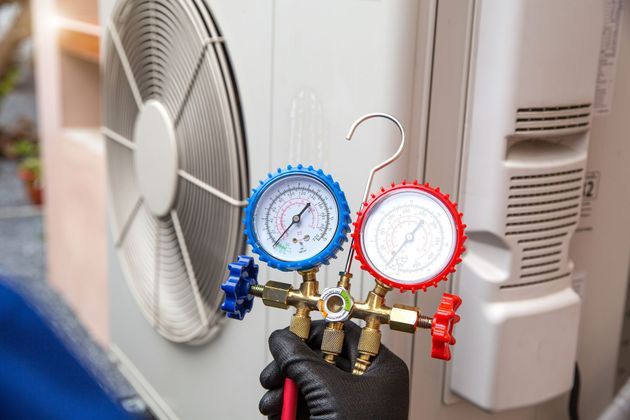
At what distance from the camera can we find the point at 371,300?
1.05 metres

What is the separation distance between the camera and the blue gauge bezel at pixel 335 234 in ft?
3.42

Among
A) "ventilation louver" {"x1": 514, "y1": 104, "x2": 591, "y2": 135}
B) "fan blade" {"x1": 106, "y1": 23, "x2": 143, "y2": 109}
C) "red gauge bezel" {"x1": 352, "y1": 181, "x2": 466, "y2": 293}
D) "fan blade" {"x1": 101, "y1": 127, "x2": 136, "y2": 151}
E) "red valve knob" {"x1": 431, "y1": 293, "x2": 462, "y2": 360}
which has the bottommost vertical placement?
"red valve knob" {"x1": 431, "y1": 293, "x2": 462, "y2": 360}

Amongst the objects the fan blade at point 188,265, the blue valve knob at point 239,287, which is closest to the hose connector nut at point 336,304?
the blue valve knob at point 239,287

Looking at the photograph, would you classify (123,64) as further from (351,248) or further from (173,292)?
(351,248)

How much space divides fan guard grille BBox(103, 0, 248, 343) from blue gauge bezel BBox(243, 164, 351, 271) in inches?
13.7

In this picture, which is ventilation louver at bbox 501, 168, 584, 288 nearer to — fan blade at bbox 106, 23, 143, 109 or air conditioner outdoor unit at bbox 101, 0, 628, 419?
air conditioner outdoor unit at bbox 101, 0, 628, 419

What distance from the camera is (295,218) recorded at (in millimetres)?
1064

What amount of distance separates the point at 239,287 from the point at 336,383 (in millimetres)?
189

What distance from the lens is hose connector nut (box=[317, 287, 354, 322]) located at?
104 cm

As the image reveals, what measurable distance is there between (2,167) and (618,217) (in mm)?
5057

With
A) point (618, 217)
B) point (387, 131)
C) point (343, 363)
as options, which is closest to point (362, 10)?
point (387, 131)

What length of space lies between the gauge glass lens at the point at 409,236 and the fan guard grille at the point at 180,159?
451 millimetres

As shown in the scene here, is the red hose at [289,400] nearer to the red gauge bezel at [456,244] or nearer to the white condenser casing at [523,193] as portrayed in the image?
the red gauge bezel at [456,244]

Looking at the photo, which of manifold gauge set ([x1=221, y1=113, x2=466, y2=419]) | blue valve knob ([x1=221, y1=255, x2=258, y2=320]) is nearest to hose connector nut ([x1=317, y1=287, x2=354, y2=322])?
manifold gauge set ([x1=221, y1=113, x2=466, y2=419])
